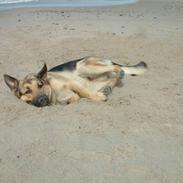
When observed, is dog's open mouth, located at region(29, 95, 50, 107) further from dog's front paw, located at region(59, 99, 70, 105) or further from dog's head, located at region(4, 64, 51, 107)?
dog's front paw, located at region(59, 99, 70, 105)

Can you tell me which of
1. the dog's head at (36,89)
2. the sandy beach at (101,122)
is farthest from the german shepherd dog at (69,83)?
the sandy beach at (101,122)

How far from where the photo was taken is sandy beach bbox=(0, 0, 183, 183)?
4750mm

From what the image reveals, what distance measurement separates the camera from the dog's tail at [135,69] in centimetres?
772

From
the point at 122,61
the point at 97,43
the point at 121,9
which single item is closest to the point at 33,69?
the point at 122,61

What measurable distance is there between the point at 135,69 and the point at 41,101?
84.4 inches

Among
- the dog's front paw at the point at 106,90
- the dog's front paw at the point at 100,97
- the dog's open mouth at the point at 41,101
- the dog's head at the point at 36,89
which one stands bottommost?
the dog's front paw at the point at 106,90

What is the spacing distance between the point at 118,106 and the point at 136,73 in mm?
1497

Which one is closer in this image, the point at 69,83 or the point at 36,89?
the point at 36,89

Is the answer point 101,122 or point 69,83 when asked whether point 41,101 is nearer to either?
point 69,83

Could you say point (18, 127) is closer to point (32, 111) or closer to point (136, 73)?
point (32, 111)

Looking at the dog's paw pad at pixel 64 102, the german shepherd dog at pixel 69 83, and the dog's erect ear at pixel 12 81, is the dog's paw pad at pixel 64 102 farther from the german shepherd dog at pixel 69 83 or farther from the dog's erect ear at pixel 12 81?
the dog's erect ear at pixel 12 81

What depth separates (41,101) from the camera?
6.34 meters

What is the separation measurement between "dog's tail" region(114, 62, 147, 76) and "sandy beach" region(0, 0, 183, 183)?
0.38 feet

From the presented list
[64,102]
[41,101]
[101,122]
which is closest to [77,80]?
[64,102]
